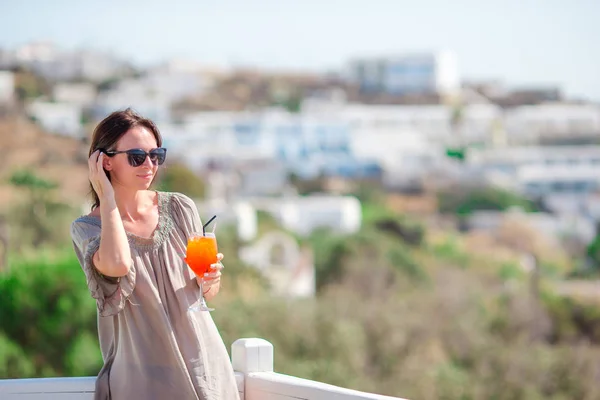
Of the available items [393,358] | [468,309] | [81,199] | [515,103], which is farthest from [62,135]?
[515,103]

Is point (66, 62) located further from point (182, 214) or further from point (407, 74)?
point (182, 214)

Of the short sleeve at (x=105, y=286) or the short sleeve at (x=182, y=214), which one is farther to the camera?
the short sleeve at (x=182, y=214)

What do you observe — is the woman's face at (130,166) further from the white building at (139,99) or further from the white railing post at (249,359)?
the white building at (139,99)

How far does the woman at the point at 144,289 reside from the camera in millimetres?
1607

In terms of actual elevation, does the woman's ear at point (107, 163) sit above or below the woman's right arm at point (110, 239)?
above

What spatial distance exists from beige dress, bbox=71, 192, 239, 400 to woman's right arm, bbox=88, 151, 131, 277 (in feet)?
0.15

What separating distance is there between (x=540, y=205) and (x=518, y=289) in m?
24.3

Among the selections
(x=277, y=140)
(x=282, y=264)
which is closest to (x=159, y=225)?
(x=282, y=264)

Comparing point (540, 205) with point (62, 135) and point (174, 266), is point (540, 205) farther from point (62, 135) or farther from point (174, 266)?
point (174, 266)

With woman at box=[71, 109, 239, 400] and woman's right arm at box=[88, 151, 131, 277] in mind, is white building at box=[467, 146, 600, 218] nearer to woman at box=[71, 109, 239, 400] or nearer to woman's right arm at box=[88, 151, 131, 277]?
woman at box=[71, 109, 239, 400]

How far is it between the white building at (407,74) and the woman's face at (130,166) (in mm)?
68979

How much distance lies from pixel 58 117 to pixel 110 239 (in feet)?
156

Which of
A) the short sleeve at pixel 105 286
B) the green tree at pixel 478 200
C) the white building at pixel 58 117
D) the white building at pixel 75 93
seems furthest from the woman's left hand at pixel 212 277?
the white building at pixel 75 93

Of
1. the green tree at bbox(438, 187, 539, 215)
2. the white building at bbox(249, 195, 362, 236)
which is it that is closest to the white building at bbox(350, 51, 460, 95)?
the green tree at bbox(438, 187, 539, 215)
